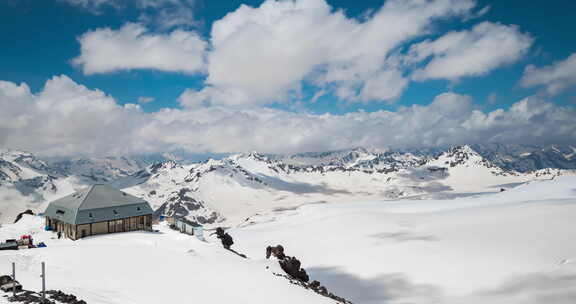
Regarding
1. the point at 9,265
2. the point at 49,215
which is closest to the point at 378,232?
the point at 49,215

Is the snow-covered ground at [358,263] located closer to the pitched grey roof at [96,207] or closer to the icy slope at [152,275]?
the icy slope at [152,275]

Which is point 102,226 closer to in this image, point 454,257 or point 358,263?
point 358,263

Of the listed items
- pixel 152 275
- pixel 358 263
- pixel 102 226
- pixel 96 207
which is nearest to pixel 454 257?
pixel 358 263

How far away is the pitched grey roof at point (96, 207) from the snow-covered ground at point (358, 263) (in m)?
3.53

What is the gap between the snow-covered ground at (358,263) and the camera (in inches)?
1069

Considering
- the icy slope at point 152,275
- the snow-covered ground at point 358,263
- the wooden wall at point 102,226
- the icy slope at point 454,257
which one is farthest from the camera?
the icy slope at point 454,257

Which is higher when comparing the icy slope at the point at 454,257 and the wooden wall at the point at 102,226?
the wooden wall at the point at 102,226

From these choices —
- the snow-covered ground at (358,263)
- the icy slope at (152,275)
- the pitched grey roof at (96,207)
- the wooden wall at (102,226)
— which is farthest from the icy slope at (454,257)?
the pitched grey roof at (96,207)

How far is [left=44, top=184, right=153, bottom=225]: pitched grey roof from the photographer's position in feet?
155

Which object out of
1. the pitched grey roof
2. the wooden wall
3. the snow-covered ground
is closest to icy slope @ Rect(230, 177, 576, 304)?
the snow-covered ground

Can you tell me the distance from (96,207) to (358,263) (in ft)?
173

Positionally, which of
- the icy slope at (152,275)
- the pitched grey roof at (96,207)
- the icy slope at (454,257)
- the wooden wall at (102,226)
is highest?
the pitched grey roof at (96,207)

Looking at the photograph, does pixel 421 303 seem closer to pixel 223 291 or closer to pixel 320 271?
pixel 320 271

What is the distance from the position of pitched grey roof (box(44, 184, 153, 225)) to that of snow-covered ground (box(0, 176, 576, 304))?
3533 millimetres
